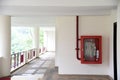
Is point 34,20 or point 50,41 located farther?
point 50,41

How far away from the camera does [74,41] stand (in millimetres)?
8297

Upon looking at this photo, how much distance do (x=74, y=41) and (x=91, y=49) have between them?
76 centimetres

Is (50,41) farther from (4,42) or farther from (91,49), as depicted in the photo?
(91,49)

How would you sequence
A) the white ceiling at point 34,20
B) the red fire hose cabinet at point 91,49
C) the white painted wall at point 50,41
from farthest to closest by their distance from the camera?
the white painted wall at point 50,41
the white ceiling at point 34,20
the red fire hose cabinet at point 91,49

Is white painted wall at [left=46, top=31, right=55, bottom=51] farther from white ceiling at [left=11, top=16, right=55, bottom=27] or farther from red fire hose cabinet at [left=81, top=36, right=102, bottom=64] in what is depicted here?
red fire hose cabinet at [left=81, top=36, right=102, bottom=64]

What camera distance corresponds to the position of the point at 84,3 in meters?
6.08

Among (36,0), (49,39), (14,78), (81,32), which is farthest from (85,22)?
(49,39)

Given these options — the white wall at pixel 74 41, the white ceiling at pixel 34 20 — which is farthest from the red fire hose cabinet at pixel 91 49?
the white ceiling at pixel 34 20

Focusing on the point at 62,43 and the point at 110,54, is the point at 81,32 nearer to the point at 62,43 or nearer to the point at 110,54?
the point at 62,43

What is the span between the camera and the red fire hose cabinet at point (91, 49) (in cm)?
797

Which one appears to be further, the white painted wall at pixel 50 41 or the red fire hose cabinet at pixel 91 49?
the white painted wall at pixel 50 41

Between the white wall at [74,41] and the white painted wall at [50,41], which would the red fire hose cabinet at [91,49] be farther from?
the white painted wall at [50,41]

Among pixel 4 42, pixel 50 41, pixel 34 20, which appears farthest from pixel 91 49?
pixel 50 41

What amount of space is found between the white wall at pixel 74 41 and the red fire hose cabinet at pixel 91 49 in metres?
0.28
